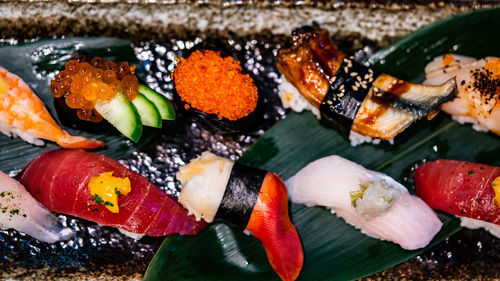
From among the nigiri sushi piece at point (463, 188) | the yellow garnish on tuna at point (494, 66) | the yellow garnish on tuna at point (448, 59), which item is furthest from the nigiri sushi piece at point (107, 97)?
the yellow garnish on tuna at point (494, 66)

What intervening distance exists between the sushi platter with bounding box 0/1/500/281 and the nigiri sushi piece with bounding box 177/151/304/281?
11 mm

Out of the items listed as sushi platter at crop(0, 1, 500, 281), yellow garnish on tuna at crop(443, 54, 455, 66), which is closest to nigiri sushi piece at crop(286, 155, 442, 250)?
sushi platter at crop(0, 1, 500, 281)

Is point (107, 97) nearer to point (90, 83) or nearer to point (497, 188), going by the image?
point (90, 83)

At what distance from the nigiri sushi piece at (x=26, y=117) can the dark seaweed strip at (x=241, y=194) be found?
1175mm

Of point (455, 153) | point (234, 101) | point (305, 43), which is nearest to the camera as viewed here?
point (234, 101)

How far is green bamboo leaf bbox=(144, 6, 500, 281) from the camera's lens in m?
3.51

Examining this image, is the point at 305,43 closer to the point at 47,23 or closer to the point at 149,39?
the point at 149,39

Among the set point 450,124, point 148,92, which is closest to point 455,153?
point 450,124

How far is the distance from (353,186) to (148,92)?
180cm

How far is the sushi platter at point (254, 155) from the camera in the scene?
336 centimetres

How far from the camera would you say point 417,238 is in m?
3.41

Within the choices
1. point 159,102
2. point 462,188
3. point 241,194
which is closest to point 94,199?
point 159,102

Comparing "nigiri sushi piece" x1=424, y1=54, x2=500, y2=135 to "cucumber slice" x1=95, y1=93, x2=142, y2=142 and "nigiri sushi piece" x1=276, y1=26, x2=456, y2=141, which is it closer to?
"nigiri sushi piece" x1=276, y1=26, x2=456, y2=141

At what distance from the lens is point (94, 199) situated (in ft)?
11.0
